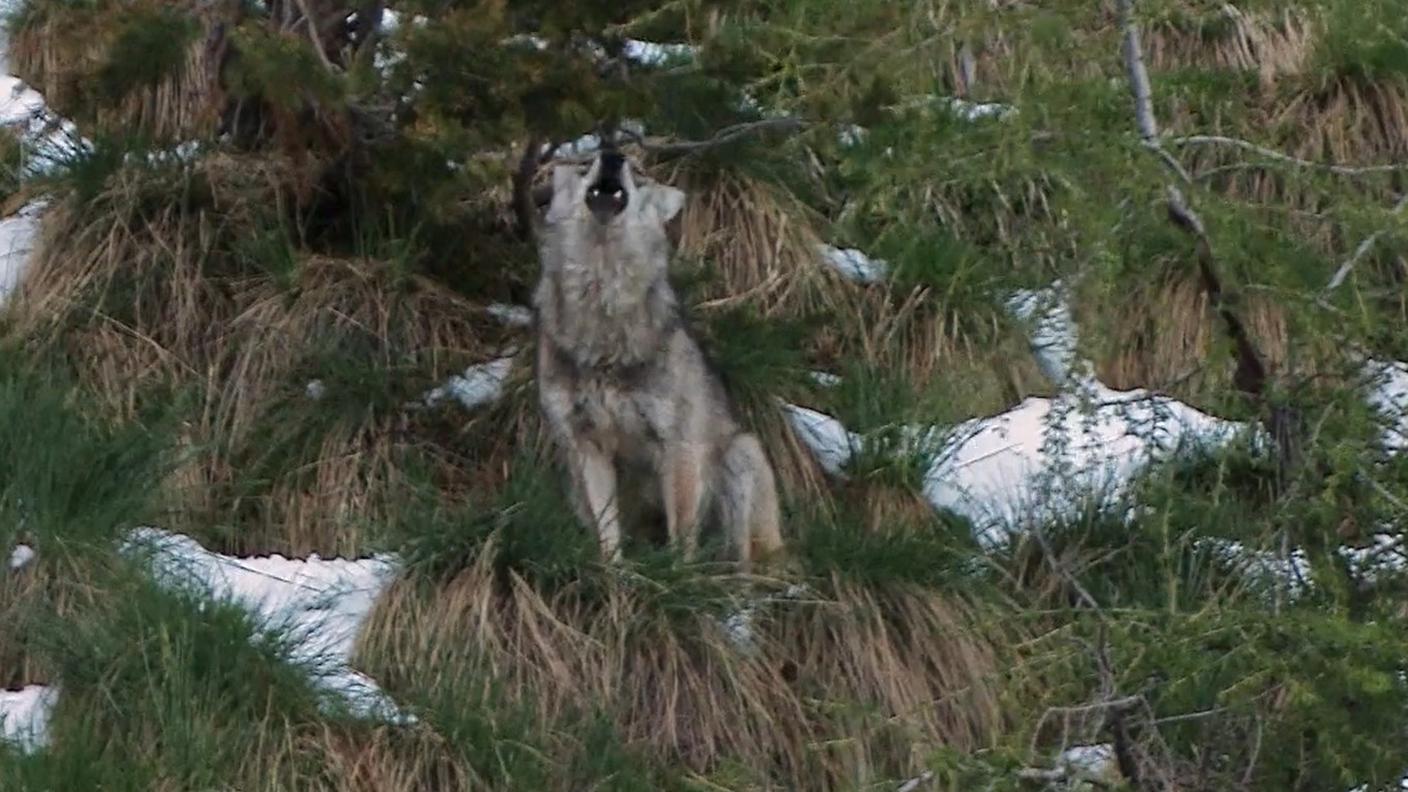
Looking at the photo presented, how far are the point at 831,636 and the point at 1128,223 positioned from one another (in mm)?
1701

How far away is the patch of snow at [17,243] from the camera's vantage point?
757 cm

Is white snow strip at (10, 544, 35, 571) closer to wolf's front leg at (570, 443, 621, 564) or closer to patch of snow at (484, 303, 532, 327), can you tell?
wolf's front leg at (570, 443, 621, 564)

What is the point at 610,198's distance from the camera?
663cm

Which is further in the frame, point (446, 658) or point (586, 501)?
point (586, 501)

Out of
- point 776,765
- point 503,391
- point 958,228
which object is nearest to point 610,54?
point 503,391

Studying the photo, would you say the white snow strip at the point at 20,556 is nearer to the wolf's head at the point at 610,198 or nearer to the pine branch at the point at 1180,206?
the wolf's head at the point at 610,198

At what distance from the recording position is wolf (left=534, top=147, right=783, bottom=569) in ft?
21.9

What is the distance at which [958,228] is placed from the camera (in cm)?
794

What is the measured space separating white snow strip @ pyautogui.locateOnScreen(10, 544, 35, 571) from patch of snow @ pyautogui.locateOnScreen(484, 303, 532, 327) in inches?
78.6

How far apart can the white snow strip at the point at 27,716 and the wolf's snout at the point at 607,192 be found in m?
2.00

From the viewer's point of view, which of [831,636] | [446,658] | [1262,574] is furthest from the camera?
[831,636]

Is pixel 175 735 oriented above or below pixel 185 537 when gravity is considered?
below

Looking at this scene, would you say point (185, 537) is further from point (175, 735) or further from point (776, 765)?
point (776, 765)

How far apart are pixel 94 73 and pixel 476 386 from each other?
1479mm
